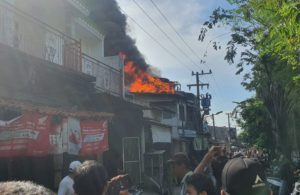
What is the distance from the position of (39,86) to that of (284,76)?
6.37 m

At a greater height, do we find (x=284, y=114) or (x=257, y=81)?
(x=257, y=81)

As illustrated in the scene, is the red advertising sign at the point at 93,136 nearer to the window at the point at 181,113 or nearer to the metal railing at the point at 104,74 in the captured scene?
the metal railing at the point at 104,74

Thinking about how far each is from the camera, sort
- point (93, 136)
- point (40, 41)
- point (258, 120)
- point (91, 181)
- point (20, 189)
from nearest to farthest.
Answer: point (20, 189)
point (91, 181)
point (93, 136)
point (40, 41)
point (258, 120)

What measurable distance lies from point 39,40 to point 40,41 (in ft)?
0.21

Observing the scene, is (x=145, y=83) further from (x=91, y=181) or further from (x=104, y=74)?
(x=91, y=181)

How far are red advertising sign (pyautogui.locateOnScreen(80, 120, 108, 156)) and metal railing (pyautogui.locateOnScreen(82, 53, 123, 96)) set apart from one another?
4343mm

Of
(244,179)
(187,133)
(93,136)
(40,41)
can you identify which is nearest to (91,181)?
(244,179)

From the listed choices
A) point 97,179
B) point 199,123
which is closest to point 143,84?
point 199,123

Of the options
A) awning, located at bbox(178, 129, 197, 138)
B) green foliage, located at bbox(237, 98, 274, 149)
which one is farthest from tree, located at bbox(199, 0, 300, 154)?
awning, located at bbox(178, 129, 197, 138)

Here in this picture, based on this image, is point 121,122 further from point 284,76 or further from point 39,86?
point 284,76

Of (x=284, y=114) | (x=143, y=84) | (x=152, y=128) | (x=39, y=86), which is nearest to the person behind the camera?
(x=39, y=86)

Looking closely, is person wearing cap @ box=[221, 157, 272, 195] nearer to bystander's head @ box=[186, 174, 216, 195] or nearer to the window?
bystander's head @ box=[186, 174, 216, 195]

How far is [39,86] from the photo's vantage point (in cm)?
1080

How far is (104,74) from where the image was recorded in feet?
52.9
